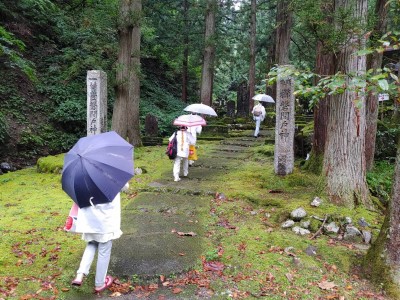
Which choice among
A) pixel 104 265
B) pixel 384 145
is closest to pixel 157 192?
pixel 104 265

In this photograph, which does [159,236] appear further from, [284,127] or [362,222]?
[284,127]

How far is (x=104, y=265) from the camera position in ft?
11.2

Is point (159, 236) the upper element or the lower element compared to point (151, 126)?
lower

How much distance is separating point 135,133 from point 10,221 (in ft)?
22.9

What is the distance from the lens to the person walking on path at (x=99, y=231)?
10.8 ft

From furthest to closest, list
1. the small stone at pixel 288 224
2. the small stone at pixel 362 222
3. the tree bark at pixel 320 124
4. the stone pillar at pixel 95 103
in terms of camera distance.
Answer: the stone pillar at pixel 95 103 < the tree bark at pixel 320 124 < the small stone at pixel 288 224 < the small stone at pixel 362 222

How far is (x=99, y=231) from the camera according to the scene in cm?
331

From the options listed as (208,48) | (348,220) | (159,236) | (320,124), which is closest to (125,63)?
(320,124)

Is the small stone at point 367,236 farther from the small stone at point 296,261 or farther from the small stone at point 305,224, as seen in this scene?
the small stone at point 296,261

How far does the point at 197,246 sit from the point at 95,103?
200 inches

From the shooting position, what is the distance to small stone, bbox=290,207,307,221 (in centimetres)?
542

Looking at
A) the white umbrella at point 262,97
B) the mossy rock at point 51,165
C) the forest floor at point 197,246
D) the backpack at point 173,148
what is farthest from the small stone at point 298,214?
the white umbrella at point 262,97

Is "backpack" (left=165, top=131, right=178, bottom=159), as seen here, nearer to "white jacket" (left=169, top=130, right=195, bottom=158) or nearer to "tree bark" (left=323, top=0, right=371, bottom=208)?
"white jacket" (left=169, top=130, right=195, bottom=158)

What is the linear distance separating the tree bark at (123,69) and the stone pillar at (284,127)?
15.0ft
